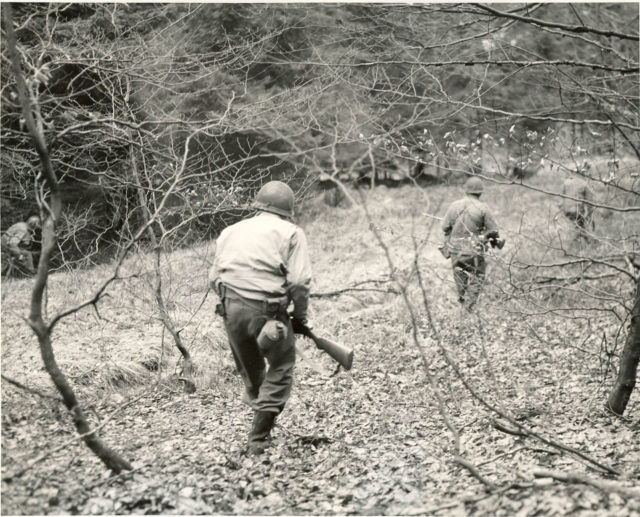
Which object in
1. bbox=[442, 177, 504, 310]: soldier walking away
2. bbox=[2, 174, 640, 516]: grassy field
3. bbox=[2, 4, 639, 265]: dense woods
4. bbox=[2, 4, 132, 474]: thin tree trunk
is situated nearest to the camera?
bbox=[2, 4, 132, 474]: thin tree trunk

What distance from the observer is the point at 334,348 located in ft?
18.2

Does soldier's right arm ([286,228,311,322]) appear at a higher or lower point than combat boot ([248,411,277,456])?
higher

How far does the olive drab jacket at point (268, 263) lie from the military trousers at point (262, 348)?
114 millimetres

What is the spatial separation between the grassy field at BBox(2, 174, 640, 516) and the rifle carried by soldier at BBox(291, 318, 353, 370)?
61 cm

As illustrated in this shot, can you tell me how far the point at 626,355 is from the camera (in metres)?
6.09

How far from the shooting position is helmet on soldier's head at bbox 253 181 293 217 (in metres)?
5.54

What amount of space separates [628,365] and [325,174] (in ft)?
12.9

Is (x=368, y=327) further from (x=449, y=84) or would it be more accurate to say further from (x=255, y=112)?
(x=449, y=84)

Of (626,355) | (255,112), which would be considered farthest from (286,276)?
(255,112)

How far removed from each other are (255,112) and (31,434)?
4842mm

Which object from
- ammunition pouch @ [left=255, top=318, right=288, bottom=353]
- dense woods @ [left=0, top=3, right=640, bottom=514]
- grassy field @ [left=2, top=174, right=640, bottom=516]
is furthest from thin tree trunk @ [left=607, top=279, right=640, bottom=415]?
ammunition pouch @ [left=255, top=318, right=288, bottom=353]

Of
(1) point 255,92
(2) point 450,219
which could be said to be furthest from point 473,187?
(1) point 255,92

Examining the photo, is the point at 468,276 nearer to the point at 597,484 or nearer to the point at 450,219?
the point at 450,219

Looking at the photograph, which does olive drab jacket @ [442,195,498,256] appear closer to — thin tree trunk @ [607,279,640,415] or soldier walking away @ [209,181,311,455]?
thin tree trunk @ [607,279,640,415]
